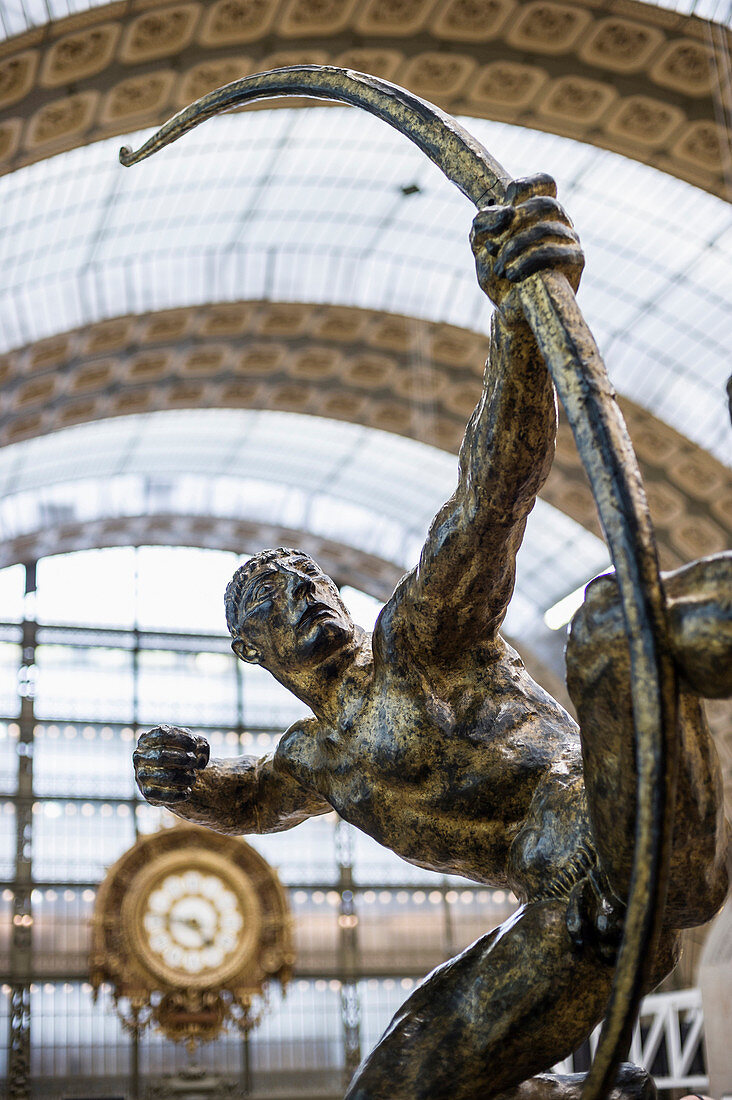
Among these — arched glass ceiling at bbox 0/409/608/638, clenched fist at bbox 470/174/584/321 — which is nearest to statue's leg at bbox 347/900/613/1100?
clenched fist at bbox 470/174/584/321

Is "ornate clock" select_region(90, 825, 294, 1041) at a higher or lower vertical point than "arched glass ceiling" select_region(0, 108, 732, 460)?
lower

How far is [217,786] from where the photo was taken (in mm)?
3389

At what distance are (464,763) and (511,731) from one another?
0.42ft

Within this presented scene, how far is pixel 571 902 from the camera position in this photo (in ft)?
8.10

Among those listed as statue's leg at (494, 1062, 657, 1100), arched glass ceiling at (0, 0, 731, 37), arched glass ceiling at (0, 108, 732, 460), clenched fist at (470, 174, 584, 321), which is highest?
Result: arched glass ceiling at (0, 108, 732, 460)

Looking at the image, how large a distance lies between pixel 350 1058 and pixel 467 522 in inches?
848

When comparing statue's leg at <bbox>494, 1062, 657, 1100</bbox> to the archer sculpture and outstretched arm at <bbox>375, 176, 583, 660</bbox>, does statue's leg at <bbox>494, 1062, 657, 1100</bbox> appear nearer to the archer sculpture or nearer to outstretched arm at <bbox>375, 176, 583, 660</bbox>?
the archer sculpture

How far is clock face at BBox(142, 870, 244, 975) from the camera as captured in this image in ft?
69.3

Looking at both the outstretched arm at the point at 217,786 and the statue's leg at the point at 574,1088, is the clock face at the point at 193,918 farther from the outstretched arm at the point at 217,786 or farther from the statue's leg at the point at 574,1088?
the statue's leg at the point at 574,1088

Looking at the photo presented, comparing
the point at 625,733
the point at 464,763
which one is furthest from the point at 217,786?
the point at 625,733

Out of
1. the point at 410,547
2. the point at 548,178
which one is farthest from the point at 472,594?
the point at 410,547

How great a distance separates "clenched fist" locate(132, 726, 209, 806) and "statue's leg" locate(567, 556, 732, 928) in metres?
1.28

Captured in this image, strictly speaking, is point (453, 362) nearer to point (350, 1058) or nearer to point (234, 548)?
point (234, 548)

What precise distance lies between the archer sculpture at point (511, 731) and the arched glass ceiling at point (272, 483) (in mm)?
18684
